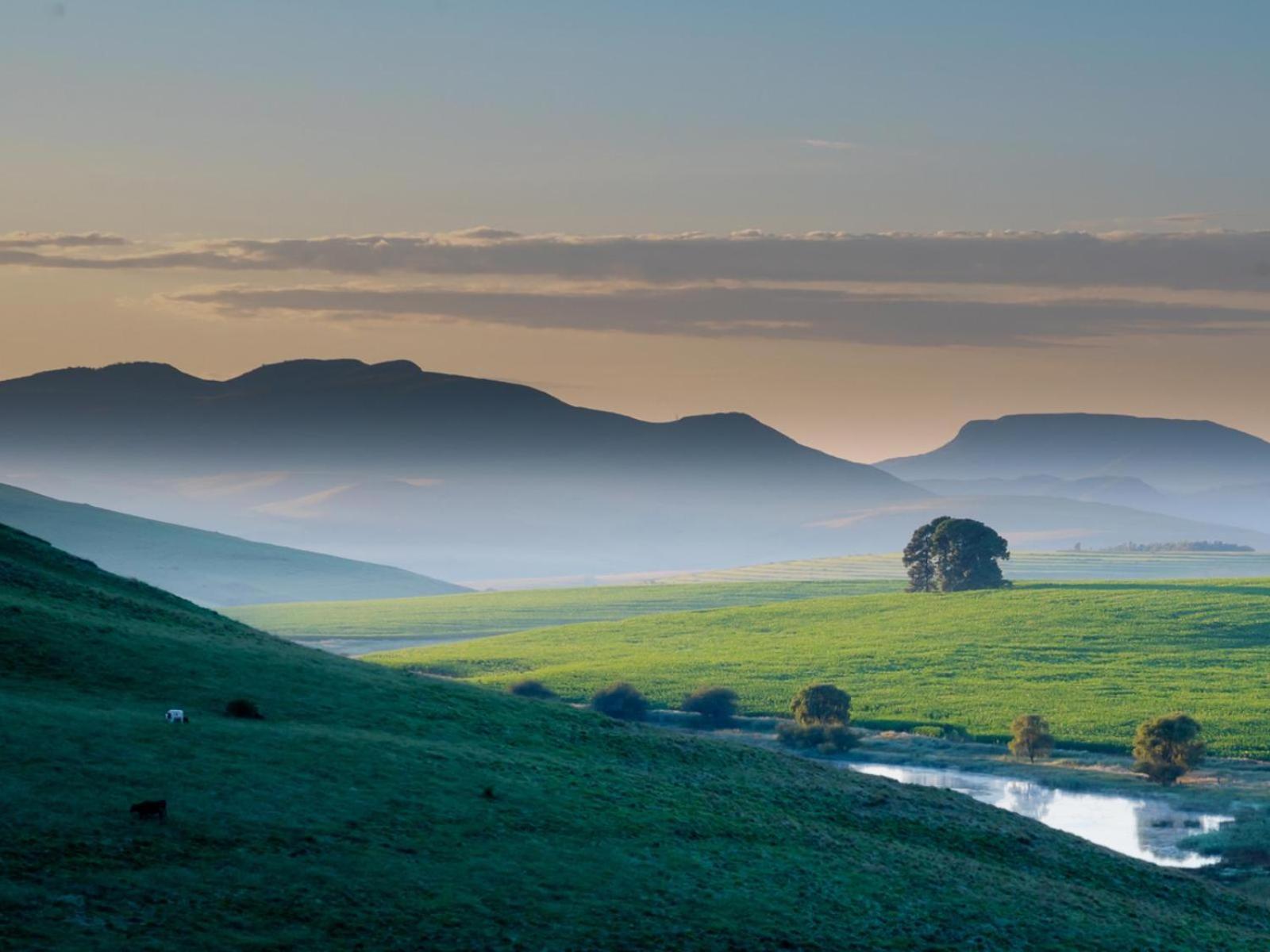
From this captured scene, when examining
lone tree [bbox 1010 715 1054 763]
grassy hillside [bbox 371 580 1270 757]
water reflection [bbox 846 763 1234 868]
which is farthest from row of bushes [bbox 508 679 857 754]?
lone tree [bbox 1010 715 1054 763]

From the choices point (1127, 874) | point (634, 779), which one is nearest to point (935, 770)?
point (1127, 874)

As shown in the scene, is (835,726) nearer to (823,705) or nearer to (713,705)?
(823,705)

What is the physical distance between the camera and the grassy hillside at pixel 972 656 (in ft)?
318

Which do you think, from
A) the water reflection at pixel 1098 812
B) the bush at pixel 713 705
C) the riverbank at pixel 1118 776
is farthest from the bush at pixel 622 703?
the water reflection at pixel 1098 812

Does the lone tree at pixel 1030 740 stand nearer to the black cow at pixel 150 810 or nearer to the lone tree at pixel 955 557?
the black cow at pixel 150 810

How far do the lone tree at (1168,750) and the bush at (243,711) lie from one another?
51529mm

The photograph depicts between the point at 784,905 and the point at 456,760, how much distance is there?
13006 mm

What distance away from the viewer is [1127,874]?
50500mm

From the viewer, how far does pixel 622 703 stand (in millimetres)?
101375

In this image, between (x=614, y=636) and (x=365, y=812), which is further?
(x=614, y=636)

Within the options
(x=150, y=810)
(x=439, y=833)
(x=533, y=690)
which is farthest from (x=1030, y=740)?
(x=150, y=810)

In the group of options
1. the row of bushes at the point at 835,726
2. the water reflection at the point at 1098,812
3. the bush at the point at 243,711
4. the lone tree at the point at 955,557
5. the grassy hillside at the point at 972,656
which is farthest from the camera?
the lone tree at the point at 955,557

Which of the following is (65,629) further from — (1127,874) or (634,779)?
(1127,874)

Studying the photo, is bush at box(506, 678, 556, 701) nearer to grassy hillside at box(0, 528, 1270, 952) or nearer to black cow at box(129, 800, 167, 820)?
grassy hillside at box(0, 528, 1270, 952)
